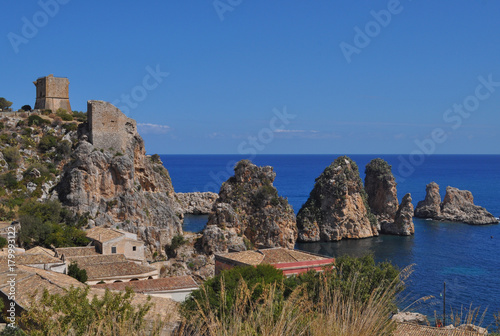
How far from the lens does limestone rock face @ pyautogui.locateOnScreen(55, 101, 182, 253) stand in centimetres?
3525

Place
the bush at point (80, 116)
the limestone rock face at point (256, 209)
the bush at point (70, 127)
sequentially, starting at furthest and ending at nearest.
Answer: the bush at point (80, 116)
the limestone rock face at point (256, 209)
the bush at point (70, 127)

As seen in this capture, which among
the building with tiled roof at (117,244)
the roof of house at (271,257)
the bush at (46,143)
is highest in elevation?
the bush at (46,143)

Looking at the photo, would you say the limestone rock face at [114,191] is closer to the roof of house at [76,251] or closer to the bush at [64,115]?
the bush at [64,115]

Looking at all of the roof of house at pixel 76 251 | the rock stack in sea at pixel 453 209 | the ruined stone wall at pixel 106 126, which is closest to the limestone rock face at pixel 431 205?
the rock stack in sea at pixel 453 209

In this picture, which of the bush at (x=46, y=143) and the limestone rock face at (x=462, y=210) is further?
the limestone rock face at (x=462, y=210)

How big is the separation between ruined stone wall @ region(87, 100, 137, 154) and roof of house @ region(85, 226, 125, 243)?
27.9 ft

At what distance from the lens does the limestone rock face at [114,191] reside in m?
35.2

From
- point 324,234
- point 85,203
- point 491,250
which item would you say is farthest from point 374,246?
point 85,203

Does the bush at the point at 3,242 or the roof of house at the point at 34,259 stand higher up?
the bush at the point at 3,242

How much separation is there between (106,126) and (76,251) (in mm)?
14261

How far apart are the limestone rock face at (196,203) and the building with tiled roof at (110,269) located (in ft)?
174

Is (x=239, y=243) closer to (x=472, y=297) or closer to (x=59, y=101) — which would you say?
(x=472, y=297)

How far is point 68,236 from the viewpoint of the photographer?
29.8 metres

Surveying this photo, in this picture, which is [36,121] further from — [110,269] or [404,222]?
[404,222]
